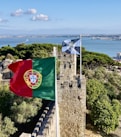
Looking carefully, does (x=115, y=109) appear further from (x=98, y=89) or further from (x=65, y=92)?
(x=65, y=92)

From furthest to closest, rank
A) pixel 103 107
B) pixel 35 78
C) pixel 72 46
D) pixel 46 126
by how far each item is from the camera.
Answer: pixel 103 107
pixel 72 46
pixel 46 126
pixel 35 78

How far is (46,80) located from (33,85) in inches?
12.4

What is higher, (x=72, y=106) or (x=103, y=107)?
(x=72, y=106)

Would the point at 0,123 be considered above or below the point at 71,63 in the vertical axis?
below

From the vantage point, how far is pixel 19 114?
42.4 feet

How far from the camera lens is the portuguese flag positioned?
7609 millimetres

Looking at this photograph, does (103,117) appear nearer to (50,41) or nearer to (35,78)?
(35,78)

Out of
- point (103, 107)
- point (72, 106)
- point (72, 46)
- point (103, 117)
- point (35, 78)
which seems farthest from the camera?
point (103, 107)

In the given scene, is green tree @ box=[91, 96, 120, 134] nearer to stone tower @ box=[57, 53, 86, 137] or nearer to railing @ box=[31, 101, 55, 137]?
stone tower @ box=[57, 53, 86, 137]

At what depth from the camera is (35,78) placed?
300 inches

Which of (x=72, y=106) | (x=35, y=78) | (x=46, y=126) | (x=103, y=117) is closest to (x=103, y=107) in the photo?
(x=103, y=117)

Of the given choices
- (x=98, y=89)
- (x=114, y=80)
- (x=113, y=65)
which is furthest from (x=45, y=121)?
(x=113, y=65)

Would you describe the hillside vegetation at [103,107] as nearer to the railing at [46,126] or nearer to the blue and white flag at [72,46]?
the railing at [46,126]

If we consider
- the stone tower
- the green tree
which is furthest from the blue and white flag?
the green tree
